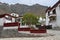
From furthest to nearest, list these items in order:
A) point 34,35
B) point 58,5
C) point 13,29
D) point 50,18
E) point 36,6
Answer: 1. point 36,6
2. point 50,18
3. point 58,5
4. point 13,29
5. point 34,35

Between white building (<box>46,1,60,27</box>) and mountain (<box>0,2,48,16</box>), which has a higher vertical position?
mountain (<box>0,2,48,16</box>)

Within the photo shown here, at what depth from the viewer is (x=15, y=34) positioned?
26.9m

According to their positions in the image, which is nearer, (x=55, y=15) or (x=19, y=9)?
(x=55, y=15)

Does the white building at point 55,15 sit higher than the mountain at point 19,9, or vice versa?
the mountain at point 19,9

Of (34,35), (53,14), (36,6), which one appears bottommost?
(34,35)

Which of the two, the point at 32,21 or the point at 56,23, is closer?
the point at 56,23

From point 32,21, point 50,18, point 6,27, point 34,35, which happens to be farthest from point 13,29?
point 32,21

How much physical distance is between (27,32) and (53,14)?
25869 millimetres

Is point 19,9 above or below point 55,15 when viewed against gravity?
above

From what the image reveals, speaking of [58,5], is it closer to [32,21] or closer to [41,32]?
[32,21]

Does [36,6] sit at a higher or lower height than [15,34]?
higher

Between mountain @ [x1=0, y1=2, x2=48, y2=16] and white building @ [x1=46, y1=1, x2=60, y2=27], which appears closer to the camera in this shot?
white building @ [x1=46, y1=1, x2=60, y2=27]

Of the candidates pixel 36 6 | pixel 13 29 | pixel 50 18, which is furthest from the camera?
pixel 36 6

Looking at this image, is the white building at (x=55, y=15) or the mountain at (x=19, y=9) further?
the mountain at (x=19, y=9)
